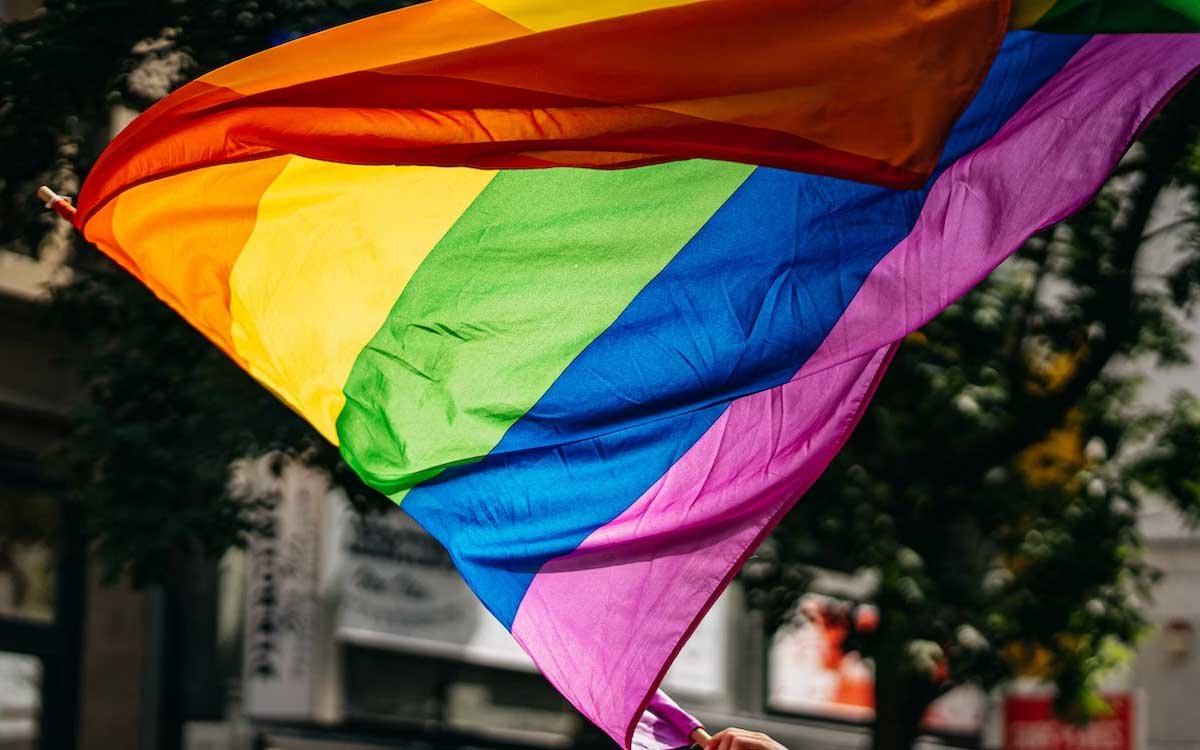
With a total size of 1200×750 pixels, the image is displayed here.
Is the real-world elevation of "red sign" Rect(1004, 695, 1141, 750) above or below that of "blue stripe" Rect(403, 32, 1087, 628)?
below

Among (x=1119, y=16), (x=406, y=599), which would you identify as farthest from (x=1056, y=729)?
(x=1119, y=16)

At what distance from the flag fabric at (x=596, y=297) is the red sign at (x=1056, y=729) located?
41.9ft

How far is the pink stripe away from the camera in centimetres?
511

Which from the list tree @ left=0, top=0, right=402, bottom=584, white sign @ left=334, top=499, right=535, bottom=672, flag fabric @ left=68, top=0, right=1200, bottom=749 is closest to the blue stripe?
flag fabric @ left=68, top=0, right=1200, bottom=749

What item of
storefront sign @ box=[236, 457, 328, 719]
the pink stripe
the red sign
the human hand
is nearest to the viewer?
the human hand

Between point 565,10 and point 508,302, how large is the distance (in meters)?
0.95

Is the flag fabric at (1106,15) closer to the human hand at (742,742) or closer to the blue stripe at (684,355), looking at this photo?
the blue stripe at (684,355)

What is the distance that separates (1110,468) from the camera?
13117mm

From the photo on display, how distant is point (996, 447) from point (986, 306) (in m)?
0.85

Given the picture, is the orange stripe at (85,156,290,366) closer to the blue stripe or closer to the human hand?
the blue stripe

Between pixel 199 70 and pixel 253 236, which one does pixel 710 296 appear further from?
pixel 199 70

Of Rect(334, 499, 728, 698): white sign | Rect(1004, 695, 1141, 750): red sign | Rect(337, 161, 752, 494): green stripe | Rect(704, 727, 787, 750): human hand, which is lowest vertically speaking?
Rect(1004, 695, 1141, 750): red sign

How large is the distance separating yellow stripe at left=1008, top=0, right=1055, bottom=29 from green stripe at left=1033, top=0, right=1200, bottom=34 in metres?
0.02

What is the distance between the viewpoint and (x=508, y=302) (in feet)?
18.7
